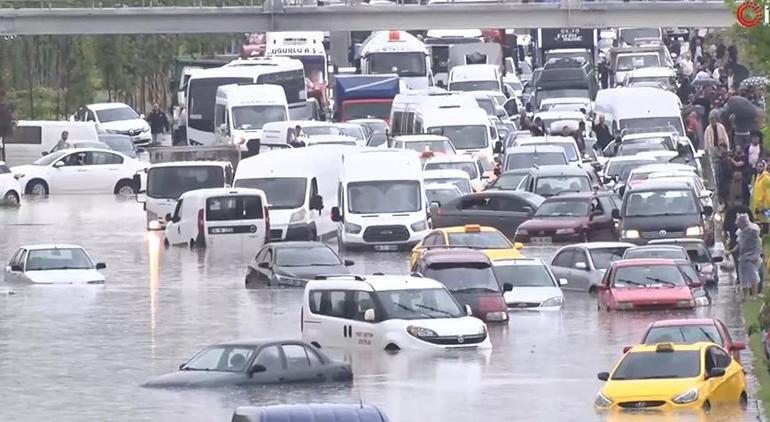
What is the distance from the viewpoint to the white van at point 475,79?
81.9 m

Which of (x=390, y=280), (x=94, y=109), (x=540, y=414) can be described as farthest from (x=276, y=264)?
(x=94, y=109)

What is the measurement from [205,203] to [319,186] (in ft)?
12.1

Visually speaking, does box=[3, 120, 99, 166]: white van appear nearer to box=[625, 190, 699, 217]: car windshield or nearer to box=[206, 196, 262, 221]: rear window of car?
box=[206, 196, 262, 221]: rear window of car

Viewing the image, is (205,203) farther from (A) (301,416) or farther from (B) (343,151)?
(A) (301,416)

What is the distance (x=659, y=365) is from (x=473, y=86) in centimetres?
5375

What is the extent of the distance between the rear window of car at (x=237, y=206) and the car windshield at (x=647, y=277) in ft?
41.7

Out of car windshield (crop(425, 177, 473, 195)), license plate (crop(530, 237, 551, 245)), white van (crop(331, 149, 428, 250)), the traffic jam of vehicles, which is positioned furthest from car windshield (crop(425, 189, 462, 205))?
license plate (crop(530, 237, 551, 245))

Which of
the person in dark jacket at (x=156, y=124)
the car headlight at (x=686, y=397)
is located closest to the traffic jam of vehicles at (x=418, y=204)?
the car headlight at (x=686, y=397)

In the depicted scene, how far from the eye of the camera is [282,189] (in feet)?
176

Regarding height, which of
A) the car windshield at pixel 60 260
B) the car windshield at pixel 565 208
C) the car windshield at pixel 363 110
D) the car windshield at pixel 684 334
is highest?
the car windshield at pixel 684 334

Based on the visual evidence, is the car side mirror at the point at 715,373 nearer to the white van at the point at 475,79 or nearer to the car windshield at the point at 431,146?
the car windshield at the point at 431,146

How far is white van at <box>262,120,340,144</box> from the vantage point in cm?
6362

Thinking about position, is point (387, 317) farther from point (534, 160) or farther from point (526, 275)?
point (534, 160)

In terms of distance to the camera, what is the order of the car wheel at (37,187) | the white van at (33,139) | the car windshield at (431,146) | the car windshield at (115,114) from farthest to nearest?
the car windshield at (115,114) → the white van at (33,139) → the car wheel at (37,187) → the car windshield at (431,146)
